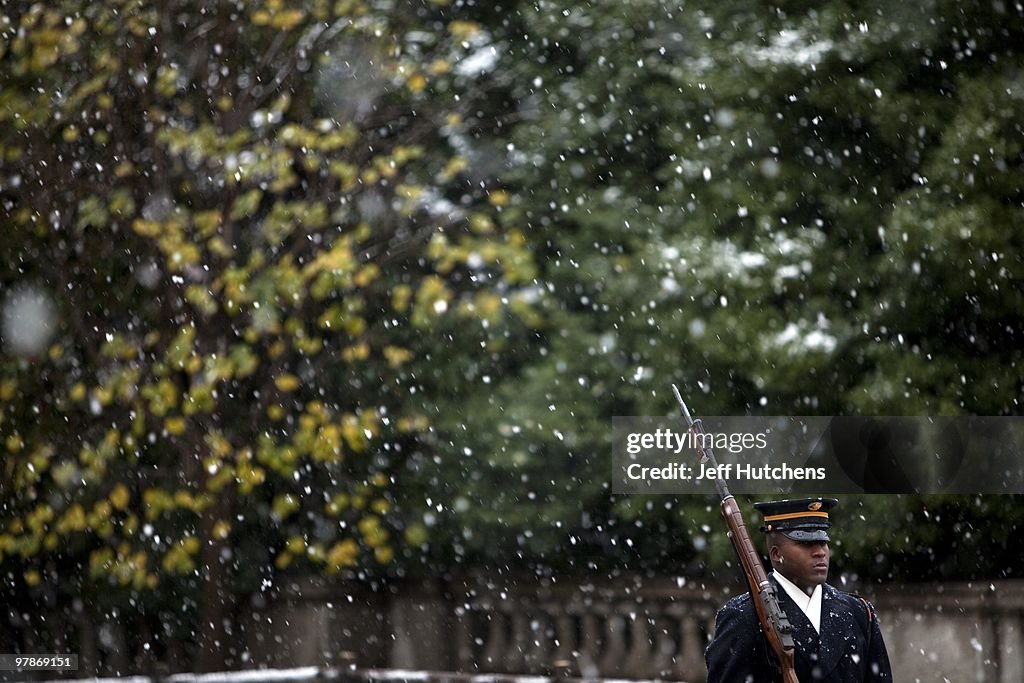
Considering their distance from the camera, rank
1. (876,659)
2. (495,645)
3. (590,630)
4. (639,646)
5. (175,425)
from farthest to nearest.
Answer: (495,645) → (175,425) → (590,630) → (639,646) → (876,659)

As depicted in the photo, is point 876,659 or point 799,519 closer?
point 799,519

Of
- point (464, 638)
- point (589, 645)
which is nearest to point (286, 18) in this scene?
point (464, 638)

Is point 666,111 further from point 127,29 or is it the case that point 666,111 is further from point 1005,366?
point 127,29

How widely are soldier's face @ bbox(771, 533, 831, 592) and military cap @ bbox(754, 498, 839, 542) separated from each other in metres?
0.02

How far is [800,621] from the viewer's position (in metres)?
4.92

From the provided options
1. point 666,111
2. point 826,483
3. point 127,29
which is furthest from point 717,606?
point 127,29

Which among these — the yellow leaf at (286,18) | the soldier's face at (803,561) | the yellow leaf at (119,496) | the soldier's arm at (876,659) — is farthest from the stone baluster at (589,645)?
the soldier's face at (803,561)

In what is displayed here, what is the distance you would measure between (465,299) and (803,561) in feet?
22.7

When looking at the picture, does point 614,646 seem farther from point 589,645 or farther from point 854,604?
point 854,604

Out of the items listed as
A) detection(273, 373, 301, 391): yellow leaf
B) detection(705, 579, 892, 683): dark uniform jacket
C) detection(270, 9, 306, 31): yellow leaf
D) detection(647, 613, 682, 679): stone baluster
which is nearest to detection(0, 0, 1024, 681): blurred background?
detection(647, 613, 682, 679): stone baluster

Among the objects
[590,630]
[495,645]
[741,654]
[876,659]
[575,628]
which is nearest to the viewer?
[741,654]

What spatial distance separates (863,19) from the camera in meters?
10.7

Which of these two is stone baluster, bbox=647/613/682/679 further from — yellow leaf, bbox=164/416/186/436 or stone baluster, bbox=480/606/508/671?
yellow leaf, bbox=164/416/186/436

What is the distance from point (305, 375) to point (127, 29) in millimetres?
3160
